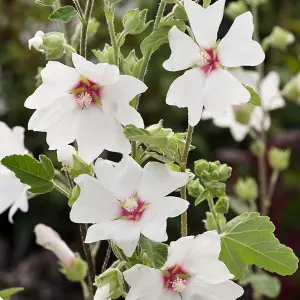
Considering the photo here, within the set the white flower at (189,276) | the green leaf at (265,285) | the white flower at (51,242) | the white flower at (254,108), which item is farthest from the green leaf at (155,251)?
the white flower at (254,108)

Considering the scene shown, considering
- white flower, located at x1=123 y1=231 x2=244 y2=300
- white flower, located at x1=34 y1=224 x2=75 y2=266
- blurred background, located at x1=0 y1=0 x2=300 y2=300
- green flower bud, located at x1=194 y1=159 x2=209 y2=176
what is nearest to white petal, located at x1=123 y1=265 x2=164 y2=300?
white flower, located at x1=123 y1=231 x2=244 y2=300

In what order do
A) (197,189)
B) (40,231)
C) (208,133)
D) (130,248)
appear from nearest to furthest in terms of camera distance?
(130,248), (197,189), (40,231), (208,133)

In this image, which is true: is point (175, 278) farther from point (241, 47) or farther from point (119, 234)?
point (241, 47)

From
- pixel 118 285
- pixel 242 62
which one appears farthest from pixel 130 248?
pixel 242 62

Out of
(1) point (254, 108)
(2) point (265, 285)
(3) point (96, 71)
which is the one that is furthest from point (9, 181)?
(1) point (254, 108)

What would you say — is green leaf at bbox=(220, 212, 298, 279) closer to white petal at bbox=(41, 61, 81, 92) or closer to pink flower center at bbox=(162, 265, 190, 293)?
pink flower center at bbox=(162, 265, 190, 293)

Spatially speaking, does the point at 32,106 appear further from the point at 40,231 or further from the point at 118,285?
the point at 40,231

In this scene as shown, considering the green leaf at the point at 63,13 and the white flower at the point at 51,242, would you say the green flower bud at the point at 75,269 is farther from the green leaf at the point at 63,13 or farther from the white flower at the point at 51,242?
the green leaf at the point at 63,13
